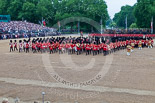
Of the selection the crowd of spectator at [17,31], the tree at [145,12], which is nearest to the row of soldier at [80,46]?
the crowd of spectator at [17,31]

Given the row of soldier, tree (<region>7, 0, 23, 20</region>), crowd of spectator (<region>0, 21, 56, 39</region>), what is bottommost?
the row of soldier

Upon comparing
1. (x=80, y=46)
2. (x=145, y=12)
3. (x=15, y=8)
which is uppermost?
(x=15, y=8)

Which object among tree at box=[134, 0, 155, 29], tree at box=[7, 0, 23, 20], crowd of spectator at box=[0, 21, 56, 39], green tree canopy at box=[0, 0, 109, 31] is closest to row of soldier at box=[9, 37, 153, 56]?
crowd of spectator at box=[0, 21, 56, 39]

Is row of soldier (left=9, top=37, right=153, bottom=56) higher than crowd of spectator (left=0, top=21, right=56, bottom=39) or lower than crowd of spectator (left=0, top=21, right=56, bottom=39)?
lower

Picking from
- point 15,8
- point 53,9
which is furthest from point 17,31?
point 53,9

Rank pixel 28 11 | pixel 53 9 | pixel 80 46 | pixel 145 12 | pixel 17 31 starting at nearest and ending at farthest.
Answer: pixel 80 46 → pixel 17 31 → pixel 145 12 → pixel 28 11 → pixel 53 9

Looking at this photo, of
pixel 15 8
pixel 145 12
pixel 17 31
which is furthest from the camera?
pixel 15 8

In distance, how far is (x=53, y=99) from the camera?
943 centimetres

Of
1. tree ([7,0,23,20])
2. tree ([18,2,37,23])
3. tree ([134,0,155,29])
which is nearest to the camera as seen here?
tree ([134,0,155,29])

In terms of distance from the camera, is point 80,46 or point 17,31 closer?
point 80,46

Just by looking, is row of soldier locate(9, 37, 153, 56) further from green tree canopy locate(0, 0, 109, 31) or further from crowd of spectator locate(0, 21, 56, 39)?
green tree canopy locate(0, 0, 109, 31)

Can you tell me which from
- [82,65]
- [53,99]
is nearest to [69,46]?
[82,65]

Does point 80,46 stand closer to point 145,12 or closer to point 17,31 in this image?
point 17,31

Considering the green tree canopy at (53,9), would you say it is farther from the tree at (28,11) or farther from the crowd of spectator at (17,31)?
the crowd of spectator at (17,31)
